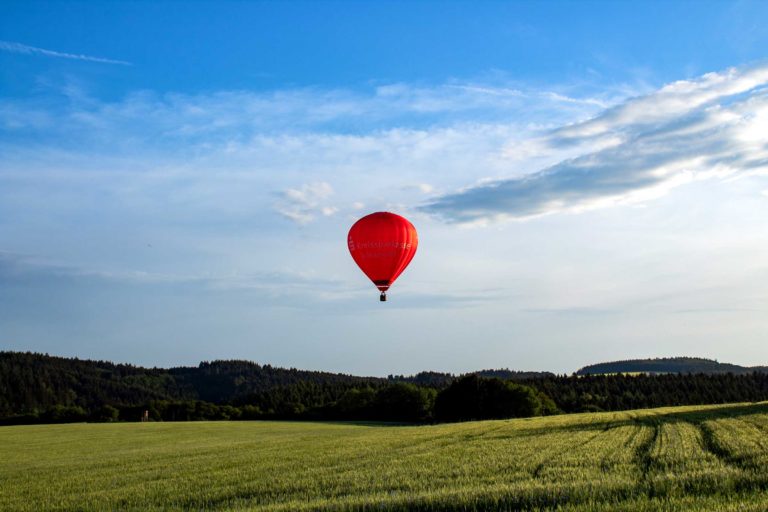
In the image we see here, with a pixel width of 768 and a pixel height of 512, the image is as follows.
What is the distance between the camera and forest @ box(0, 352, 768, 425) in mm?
90562

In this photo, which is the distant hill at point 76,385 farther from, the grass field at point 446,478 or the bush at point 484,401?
the grass field at point 446,478

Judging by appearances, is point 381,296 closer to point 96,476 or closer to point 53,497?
point 96,476

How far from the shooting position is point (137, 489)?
19.1 meters

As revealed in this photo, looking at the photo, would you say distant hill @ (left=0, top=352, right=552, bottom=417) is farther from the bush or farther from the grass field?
the grass field

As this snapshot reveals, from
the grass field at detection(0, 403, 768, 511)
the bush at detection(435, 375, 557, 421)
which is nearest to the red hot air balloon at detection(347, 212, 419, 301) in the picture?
the grass field at detection(0, 403, 768, 511)

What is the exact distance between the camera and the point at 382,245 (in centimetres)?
3594

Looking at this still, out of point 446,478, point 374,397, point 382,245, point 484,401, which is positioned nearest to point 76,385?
point 374,397

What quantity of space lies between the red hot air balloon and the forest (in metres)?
55.1

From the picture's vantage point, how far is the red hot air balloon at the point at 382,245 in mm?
35906

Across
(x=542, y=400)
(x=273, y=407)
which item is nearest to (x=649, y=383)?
(x=542, y=400)

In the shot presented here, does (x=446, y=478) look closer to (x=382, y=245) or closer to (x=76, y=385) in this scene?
(x=382, y=245)

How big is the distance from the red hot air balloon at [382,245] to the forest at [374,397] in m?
55.1

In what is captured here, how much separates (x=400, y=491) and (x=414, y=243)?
22538 mm

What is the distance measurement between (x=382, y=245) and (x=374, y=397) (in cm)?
7324
